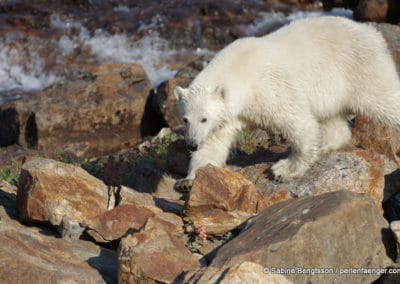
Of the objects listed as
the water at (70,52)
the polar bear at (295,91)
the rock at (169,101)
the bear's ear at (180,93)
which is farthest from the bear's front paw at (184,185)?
the water at (70,52)

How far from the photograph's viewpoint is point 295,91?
6.68 metres

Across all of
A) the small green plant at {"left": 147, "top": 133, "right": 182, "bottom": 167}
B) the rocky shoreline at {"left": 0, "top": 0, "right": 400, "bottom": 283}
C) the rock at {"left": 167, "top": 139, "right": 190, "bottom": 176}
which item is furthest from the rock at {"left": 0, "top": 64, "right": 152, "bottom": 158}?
the rock at {"left": 167, "top": 139, "right": 190, "bottom": 176}

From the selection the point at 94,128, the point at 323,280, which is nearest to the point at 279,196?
the point at 323,280

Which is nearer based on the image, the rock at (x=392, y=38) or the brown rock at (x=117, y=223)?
the brown rock at (x=117, y=223)

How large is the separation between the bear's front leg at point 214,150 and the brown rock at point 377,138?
1.74 metres

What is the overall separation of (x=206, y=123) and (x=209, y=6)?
13594 millimetres

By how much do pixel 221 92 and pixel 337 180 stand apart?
4.39 feet

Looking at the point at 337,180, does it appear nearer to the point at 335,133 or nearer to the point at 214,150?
the point at 335,133

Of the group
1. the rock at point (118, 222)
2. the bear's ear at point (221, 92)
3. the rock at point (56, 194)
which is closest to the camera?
the rock at point (118, 222)

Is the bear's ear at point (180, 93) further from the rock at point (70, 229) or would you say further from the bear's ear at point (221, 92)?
the rock at point (70, 229)

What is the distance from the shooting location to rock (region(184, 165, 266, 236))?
17.5ft

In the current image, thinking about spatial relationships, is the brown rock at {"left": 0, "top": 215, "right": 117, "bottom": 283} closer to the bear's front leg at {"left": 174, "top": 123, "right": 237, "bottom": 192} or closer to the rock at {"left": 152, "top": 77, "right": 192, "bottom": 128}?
the bear's front leg at {"left": 174, "top": 123, "right": 237, "bottom": 192}

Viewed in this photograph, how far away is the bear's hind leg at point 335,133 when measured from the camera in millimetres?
7391

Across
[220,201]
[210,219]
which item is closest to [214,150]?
[220,201]
